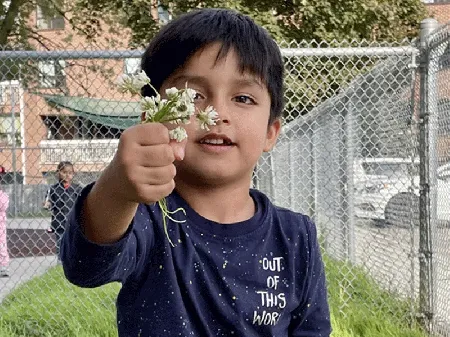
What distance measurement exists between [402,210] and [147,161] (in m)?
4.35

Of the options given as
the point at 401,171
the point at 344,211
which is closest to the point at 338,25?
the point at 344,211

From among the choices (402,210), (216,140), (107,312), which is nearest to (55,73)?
(107,312)

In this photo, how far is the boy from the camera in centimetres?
151

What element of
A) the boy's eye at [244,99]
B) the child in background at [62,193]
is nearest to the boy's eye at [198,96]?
the boy's eye at [244,99]

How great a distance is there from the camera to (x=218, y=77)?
153cm

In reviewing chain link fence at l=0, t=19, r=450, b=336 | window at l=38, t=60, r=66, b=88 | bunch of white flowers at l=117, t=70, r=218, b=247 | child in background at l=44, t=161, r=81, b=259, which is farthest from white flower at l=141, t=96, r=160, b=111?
child in background at l=44, t=161, r=81, b=259

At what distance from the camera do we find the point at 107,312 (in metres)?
4.82

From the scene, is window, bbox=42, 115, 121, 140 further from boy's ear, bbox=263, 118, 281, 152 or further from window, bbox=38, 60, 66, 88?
boy's ear, bbox=263, 118, 281, 152

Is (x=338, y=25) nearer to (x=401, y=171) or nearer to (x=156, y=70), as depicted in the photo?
(x=401, y=171)

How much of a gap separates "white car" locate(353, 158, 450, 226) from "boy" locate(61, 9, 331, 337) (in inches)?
116

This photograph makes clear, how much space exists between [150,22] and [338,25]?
3.07 m

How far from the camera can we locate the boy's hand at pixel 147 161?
105 centimetres

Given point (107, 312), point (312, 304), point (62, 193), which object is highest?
point (312, 304)

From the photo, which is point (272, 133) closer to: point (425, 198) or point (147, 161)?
point (147, 161)
